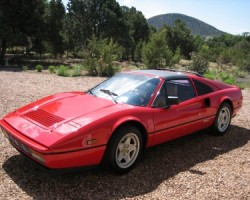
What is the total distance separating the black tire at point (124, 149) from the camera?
13.2 feet

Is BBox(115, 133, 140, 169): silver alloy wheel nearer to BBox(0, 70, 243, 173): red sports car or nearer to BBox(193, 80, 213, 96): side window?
BBox(0, 70, 243, 173): red sports car

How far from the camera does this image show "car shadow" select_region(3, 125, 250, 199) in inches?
147

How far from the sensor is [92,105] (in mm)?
4430

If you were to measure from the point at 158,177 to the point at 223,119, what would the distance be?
99.3 inches

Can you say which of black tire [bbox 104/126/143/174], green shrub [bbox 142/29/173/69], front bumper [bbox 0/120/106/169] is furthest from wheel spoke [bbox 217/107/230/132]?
green shrub [bbox 142/29/173/69]

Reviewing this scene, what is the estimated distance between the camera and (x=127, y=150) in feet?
14.1

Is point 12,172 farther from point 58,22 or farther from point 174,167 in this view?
point 58,22

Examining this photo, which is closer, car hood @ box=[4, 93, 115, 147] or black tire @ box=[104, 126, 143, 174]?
car hood @ box=[4, 93, 115, 147]

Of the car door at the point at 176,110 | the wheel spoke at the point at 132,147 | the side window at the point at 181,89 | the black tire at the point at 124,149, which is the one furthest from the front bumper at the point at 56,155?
the side window at the point at 181,89

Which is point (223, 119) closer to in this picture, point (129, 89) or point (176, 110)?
point (176, 110)

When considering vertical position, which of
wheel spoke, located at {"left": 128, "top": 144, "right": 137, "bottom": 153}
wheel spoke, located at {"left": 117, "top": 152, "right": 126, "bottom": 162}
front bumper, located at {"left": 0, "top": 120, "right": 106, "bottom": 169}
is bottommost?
wheel spoke, located at {"left": 117, "top": 152, "right": 126, "bottom": 162}

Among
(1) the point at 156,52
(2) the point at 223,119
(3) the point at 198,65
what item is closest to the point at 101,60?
(1) the point at 156,52

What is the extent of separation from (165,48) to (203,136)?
12.9 metres

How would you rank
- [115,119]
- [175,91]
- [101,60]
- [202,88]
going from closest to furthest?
[115,119] < [175,91] < [202,88] < [101,60]
